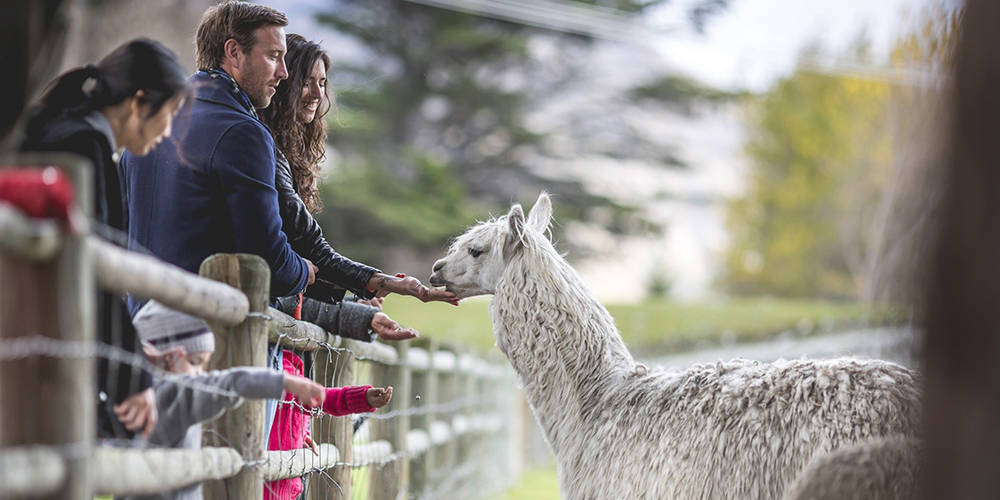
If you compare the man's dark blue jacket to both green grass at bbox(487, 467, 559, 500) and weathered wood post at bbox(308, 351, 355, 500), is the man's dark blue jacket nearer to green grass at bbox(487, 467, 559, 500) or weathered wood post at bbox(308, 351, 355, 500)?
weathered wood post at bbox(308, 351, 355, 500)

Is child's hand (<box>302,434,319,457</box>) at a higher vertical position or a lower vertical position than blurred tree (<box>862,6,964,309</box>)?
lower

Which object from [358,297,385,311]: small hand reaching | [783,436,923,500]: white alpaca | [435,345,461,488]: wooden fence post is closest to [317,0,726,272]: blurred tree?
[435,345,461,488]: wooden fence post

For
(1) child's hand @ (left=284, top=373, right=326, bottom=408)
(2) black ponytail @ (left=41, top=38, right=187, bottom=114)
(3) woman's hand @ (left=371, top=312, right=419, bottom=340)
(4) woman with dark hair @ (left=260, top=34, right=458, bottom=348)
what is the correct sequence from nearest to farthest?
(2) black ponytail @ (left=41, top=38, right=187, bottom=114), (1) child's hand @ (left=284, top=373, right=326, bottom=408), (4) woman with dark hair @ (left=260, top=34, right=458, bottom=348), (3) woman's hand @ (left=371, top=312, right=419, bottom=340)

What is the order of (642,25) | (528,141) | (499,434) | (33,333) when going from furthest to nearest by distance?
(528,141), (642,25), (499,434), (33,333)

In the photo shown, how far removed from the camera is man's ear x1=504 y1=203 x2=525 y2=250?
4137mm

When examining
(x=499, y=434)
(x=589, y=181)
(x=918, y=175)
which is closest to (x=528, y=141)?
(x=589, y=181)

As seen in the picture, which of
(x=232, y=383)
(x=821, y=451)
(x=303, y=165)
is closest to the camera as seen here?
(x=232, y=383)

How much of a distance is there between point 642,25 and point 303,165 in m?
20.8

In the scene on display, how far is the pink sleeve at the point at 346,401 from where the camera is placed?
3.64 meters

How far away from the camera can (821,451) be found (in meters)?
3.21

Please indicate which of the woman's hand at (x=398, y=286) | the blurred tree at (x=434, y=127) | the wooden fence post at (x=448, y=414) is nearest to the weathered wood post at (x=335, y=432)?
the woman's hand at (x=398, y=286)

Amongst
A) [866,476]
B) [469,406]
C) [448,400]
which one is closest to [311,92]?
[866,476]

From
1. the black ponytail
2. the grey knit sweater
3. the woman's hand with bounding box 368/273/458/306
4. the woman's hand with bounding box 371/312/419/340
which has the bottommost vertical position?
the grey knit sweater

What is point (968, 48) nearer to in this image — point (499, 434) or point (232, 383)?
point (232, 383)
